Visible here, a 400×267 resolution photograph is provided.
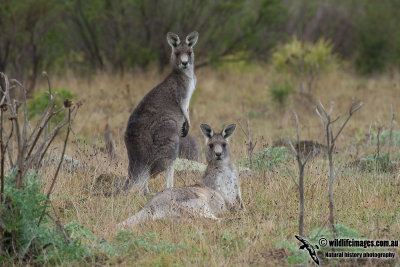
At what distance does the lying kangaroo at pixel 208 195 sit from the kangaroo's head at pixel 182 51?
61.2 inches

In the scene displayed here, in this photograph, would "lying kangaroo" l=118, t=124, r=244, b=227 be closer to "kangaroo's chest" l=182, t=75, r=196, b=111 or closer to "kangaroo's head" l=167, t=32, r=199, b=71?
"kangaroo's chest" l=182, t=75, r=196, b=111

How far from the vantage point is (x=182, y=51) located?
8.27 m

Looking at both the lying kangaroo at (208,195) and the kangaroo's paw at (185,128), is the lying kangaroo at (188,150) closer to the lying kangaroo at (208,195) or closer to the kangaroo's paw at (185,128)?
the kangaroo's paw at (185,128)

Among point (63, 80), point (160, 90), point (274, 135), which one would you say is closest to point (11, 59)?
point (63, 80)

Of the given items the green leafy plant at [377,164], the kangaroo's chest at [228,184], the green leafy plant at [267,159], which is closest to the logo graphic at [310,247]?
the kangaroo's chest at [228,184]

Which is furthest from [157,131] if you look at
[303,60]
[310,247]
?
[303,60]

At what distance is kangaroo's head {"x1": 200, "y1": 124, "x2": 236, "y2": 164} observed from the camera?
21.5 ft

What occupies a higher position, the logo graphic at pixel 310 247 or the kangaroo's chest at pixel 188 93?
the kangaroo's chest at pixel 188 93

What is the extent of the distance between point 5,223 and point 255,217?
2.32 metres

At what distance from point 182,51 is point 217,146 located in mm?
2112

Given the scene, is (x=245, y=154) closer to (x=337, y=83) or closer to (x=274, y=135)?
(x=274, y=135)

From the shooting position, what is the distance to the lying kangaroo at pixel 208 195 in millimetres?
5539

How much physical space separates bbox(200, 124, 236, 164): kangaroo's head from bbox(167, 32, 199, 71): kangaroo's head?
1.55m

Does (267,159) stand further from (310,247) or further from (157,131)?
(310,247)
